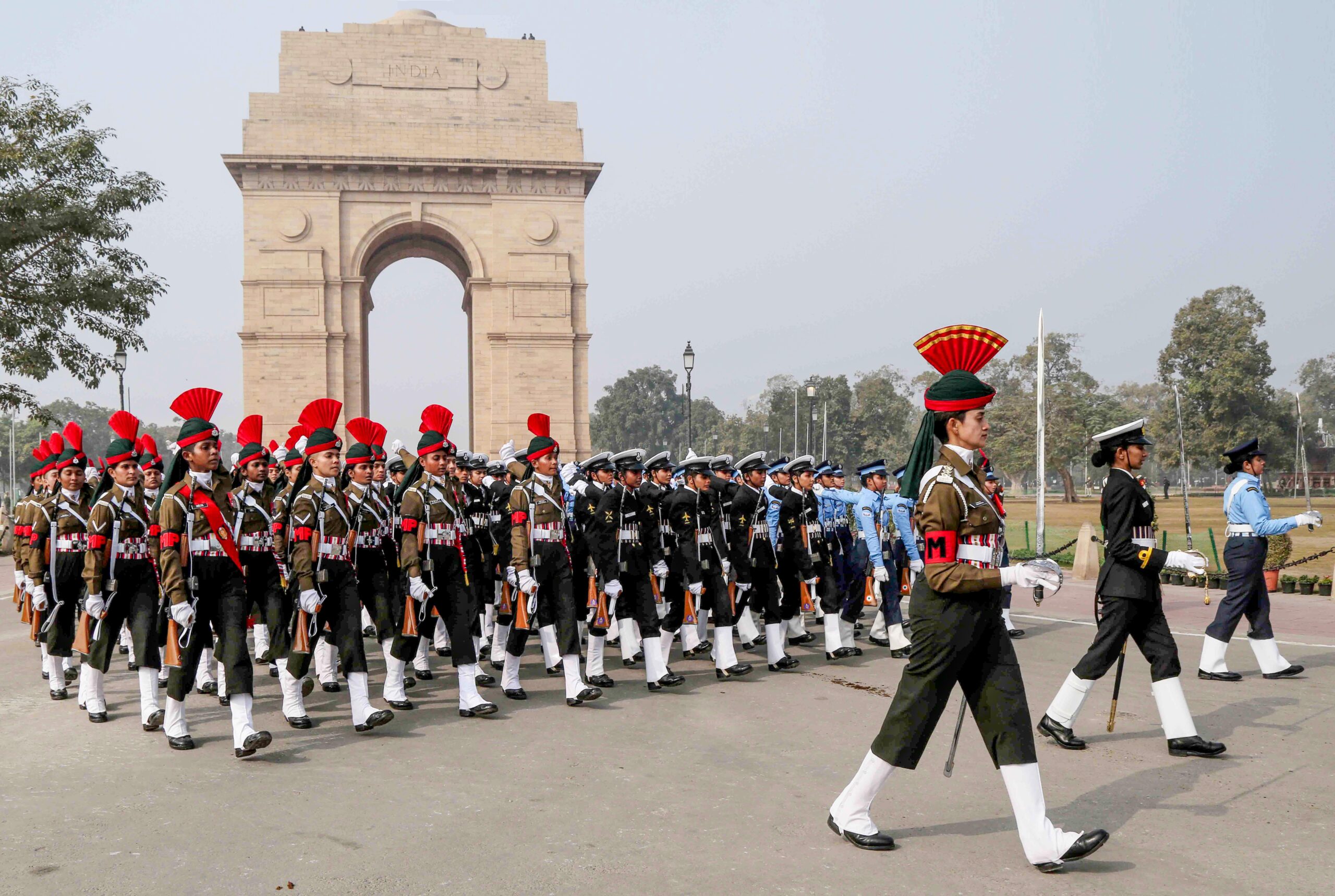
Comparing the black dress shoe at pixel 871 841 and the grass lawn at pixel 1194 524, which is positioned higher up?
the black dress shoe at pixel 871 841

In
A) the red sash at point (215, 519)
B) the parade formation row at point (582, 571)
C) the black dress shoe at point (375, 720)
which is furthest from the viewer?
the black dress shoe at point (375, 720)

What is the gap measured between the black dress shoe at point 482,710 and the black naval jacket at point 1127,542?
14.4 ft

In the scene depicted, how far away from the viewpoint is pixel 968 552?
4.89m

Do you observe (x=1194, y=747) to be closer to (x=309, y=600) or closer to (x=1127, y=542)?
(x=1127, y=542)

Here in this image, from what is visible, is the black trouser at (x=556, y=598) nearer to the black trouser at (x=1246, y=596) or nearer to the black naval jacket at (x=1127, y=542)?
the black naval jacket at (x=1127, y=542)

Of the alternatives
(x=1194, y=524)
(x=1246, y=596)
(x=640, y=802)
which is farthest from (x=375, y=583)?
(x=1194, y=524)

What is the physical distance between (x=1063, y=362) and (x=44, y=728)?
7057cm

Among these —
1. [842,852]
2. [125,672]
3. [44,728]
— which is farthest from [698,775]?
[125,672]

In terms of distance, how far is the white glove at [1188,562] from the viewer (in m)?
5.95

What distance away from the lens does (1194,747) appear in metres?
6.60

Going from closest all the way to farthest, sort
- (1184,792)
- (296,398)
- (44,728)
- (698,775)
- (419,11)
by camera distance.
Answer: (1184,792) < (698,775) < (44,728) < (296,398) < (419,11)

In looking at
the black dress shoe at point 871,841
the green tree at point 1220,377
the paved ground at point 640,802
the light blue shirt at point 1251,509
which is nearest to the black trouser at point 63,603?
the paved ground at point 640,802

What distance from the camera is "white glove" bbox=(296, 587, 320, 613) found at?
7.70 meters

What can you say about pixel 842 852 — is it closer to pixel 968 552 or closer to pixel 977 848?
pixel 977 848
